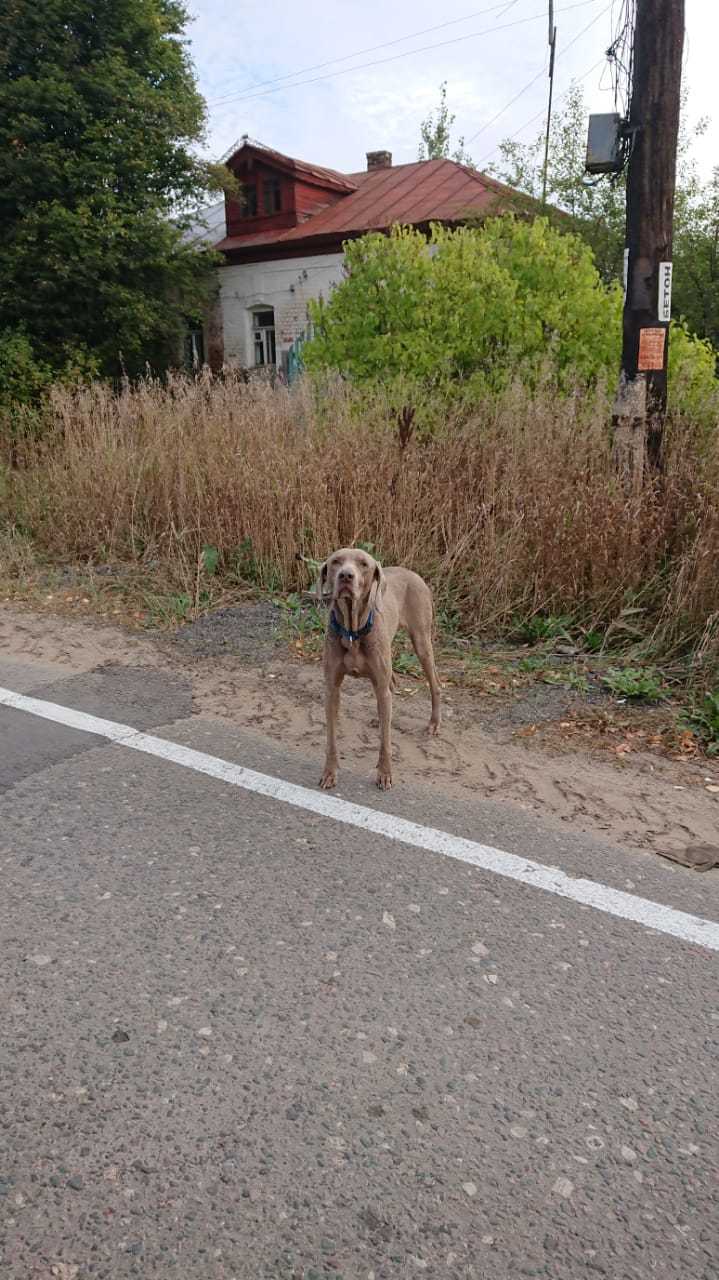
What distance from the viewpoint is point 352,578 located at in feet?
11.5

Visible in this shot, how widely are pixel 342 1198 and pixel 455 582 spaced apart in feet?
15.5

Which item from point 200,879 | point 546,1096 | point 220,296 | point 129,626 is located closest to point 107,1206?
point 546,1096

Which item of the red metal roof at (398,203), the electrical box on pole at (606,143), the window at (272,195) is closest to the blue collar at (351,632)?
the electrical box on pole at (606,143)

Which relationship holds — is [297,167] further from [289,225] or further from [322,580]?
[322,580]

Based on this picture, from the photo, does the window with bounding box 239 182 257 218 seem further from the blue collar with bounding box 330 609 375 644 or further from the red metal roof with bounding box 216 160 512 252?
the blue collar with bounding box 330 609 375 644

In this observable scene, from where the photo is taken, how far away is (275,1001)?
7.91 feet

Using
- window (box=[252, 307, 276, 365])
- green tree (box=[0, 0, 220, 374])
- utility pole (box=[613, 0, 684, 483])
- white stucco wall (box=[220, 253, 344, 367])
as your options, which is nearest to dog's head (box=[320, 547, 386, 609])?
utility pole (box=[613, 0, 684, 483])

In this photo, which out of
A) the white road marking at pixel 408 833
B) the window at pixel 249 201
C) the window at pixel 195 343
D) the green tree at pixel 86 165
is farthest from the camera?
the window at pixel 195 343

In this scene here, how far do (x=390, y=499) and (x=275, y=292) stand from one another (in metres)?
25.4

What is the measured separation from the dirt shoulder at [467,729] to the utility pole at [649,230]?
2.11 metres

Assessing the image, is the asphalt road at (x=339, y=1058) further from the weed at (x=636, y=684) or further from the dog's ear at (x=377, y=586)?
the weed at (x=636, y=684)

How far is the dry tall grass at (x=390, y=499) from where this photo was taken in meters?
5.54

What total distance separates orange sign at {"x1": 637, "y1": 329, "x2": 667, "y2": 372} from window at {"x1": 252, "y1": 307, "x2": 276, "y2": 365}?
25861 mm

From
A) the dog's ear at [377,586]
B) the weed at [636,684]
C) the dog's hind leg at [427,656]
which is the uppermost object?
the dog's ear at [377,586]
